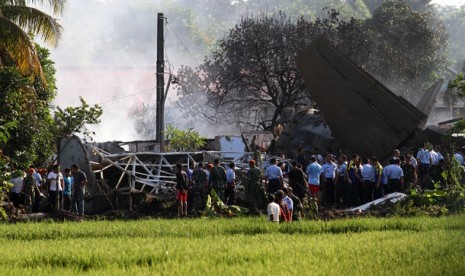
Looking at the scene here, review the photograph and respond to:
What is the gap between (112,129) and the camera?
83.7 metres

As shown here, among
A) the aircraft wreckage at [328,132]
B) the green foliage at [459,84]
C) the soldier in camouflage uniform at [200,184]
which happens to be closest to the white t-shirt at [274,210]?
the soldier in camouflage uniform at [200,184]

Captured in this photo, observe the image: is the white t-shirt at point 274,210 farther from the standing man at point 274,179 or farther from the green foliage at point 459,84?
the green foliage at point 459,84

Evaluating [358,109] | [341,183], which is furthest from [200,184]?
[358,109]

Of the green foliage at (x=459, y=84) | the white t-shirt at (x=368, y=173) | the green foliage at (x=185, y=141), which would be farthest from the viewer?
the green foliage at (x=185, y=141)

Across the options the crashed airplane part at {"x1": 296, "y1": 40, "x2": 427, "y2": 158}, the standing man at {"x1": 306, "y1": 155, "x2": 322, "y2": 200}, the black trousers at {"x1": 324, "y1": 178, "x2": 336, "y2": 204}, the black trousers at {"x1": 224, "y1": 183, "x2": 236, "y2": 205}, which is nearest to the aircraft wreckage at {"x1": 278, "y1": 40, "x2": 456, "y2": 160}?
the crashed airplane part at {"x1": 296, "y1": 40, "x2": 427, "y2": 158}

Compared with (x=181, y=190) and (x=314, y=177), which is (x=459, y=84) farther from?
(x=181, y=190)

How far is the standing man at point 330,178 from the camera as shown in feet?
104

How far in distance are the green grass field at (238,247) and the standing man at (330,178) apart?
7182 millimetres

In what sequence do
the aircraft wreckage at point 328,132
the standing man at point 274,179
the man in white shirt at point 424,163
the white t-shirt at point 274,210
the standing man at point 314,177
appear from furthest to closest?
the aircraft wreckage at point 328,132, the man in white shirt at point 424,163, the standing man at point 314,177, the standing man at point 274,179, the white t-shirt at point 274,210

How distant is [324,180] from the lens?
31.9m

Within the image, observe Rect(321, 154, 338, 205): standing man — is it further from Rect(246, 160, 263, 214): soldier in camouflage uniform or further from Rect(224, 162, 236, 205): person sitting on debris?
Rect(246, 160, 263, 214): soldier in camouflage uniform

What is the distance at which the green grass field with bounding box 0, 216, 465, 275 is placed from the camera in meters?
15.1

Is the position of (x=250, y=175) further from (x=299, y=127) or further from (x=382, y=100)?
(x=299, y=127)

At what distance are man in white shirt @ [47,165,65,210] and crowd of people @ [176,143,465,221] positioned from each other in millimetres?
3421
